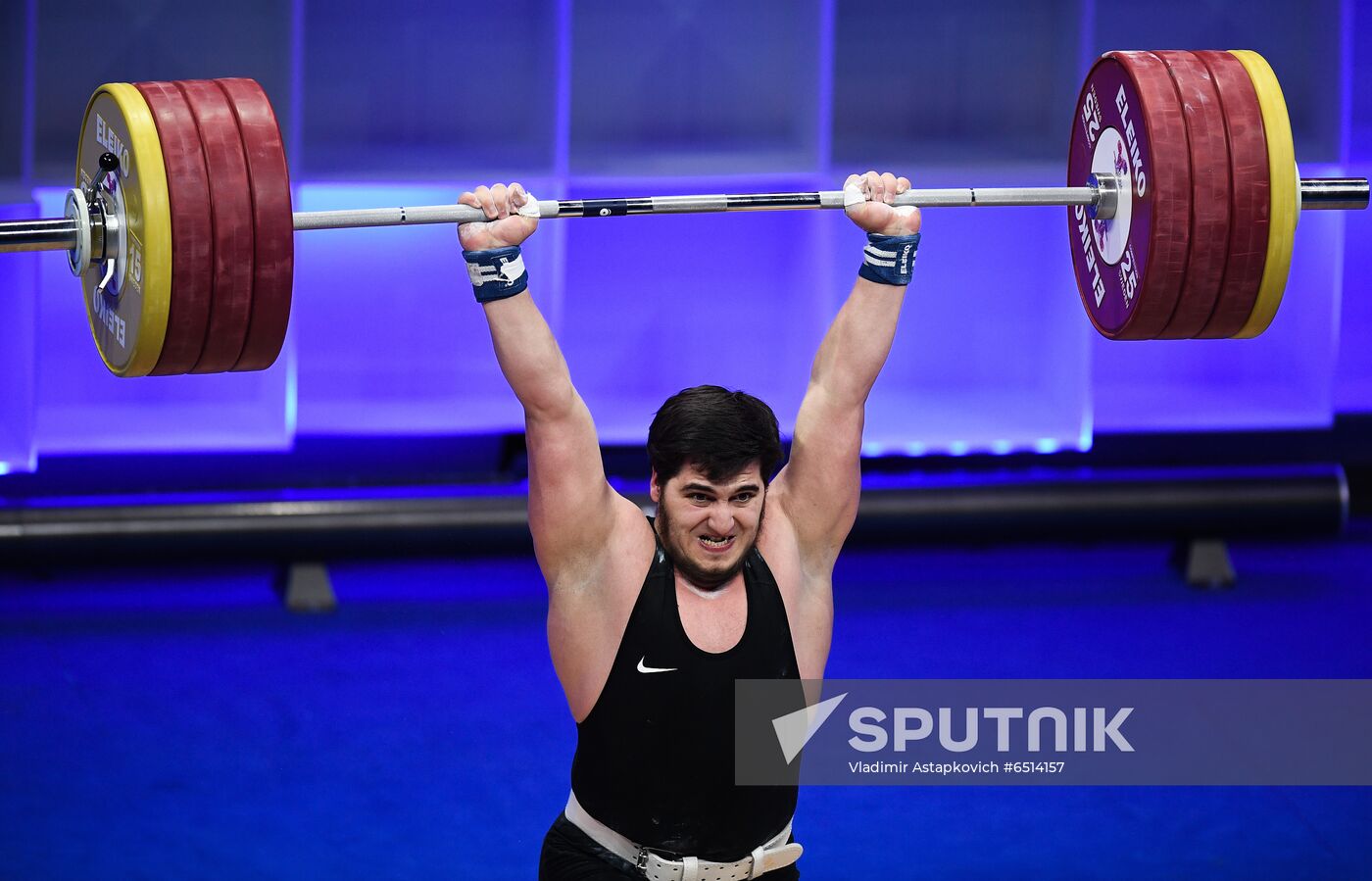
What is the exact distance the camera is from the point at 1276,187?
3.36 metres

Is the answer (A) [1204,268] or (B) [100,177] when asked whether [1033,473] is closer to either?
(A) [1204,268]

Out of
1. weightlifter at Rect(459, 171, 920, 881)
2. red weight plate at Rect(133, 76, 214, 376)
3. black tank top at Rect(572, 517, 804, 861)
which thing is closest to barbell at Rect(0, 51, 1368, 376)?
red weight plate at Rect(133, 76, 214, 376)

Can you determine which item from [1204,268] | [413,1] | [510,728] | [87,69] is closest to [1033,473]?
[510,728]

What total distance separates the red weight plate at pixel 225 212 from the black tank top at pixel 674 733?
86 cm

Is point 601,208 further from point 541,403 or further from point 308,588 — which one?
point 308,588

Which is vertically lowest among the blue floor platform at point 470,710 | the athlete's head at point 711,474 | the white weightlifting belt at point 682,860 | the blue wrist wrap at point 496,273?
the blue floor platform at point 470,710

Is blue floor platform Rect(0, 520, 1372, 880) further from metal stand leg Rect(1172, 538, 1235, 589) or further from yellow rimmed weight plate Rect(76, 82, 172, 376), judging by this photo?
yellow rimmed weight plate Rect(76, 82, 172, 376)

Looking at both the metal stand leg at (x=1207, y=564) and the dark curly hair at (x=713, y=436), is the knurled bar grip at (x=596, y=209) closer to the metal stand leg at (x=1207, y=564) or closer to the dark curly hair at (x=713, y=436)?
the dark curly hair at (x=713, y=436)

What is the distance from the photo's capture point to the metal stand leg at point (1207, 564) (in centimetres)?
655

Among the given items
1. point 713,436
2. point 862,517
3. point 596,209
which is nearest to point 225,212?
point 596,209

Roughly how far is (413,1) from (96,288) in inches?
144

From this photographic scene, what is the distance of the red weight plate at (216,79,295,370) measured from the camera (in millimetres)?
3086

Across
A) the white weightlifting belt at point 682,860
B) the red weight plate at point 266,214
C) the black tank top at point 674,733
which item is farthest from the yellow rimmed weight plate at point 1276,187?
the red weight plate at point 266,214

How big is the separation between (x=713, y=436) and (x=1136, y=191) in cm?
109
